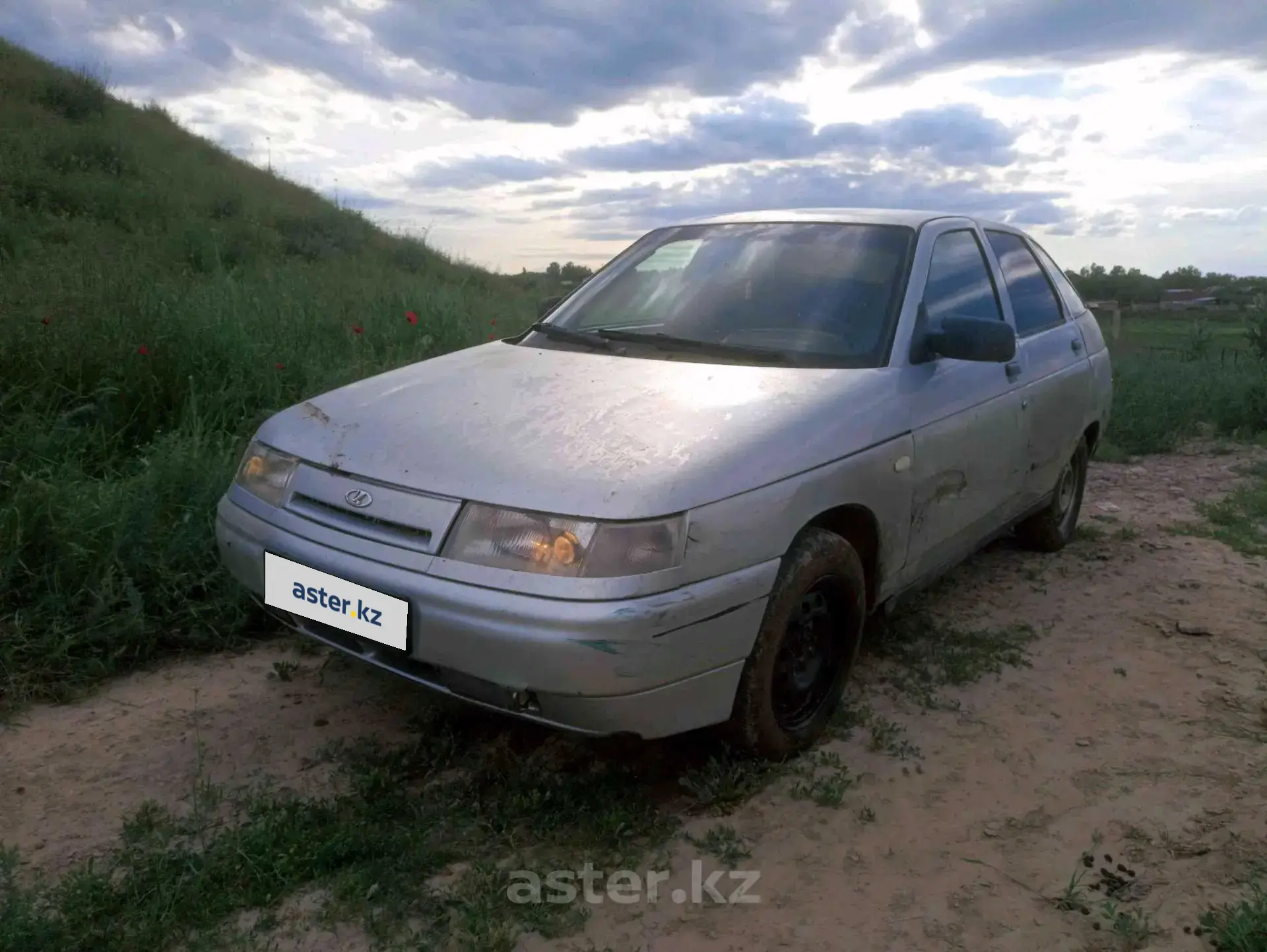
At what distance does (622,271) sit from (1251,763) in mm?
2687

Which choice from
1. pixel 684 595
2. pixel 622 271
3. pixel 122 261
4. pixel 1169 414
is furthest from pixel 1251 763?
pixel 122 261

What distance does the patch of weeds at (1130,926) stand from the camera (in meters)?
2.04

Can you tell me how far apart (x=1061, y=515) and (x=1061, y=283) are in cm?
114

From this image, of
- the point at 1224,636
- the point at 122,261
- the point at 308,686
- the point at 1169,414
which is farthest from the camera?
the point at 1169,414

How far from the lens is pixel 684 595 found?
2.15 metres

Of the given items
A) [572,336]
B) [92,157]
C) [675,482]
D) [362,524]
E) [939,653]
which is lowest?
[939,653]

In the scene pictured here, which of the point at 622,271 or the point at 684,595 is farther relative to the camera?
the point at 622,271

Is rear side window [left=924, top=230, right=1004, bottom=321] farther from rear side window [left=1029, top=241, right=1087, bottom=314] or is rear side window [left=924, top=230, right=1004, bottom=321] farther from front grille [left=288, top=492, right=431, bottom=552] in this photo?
front grille [left=288, top=492, right=431, bottom=552]

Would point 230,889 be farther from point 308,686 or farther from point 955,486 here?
point 955,486

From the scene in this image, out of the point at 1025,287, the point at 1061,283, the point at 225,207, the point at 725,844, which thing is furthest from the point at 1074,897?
the point at 225,207

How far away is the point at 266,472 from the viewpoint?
2709mm

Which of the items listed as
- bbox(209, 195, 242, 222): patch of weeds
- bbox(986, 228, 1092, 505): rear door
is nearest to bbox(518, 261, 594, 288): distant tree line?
bbox(209, 195, 242, 222): patch of weeds

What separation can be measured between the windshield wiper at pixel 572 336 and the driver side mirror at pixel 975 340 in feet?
3.44

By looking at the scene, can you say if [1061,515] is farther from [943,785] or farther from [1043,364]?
[943,785]
